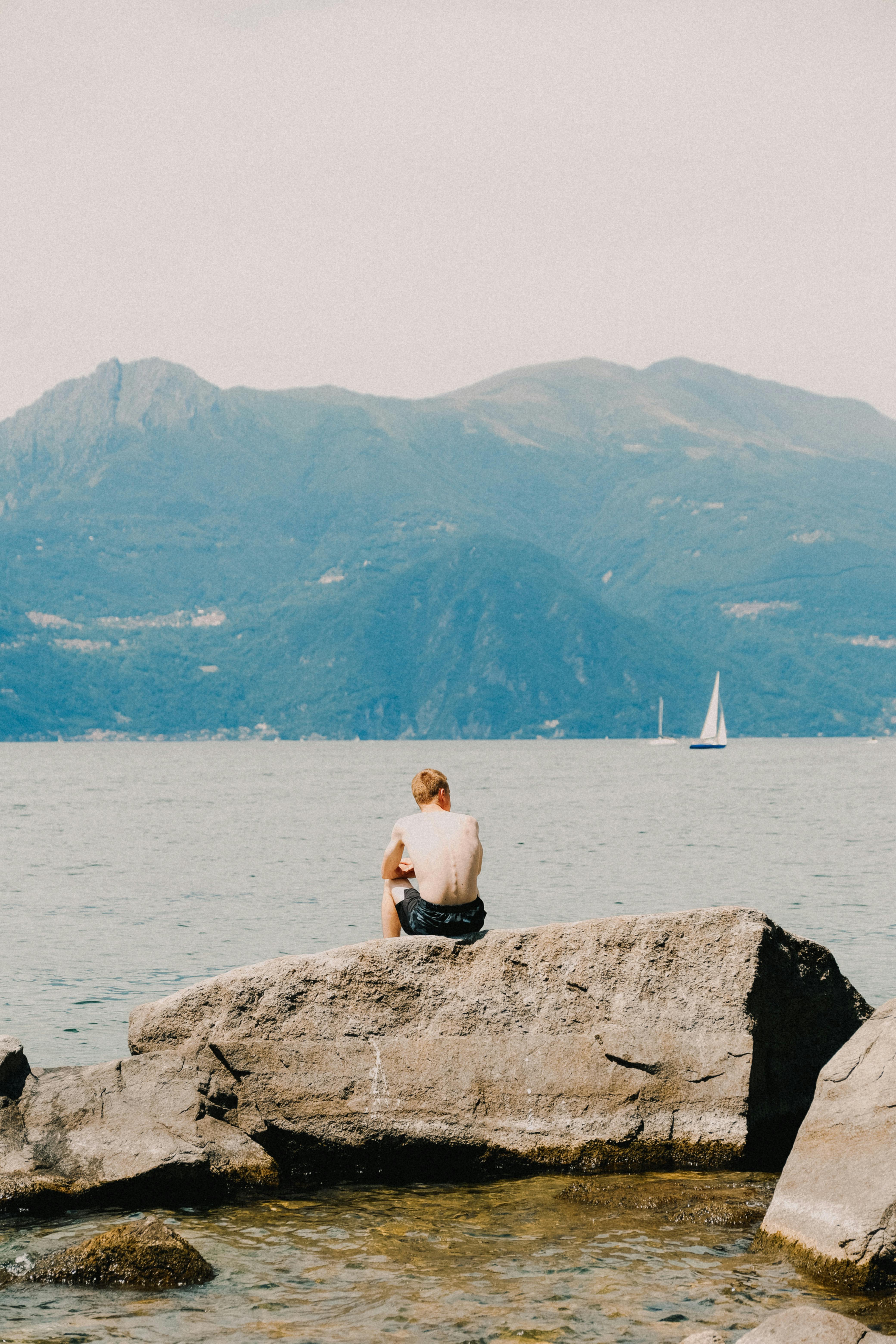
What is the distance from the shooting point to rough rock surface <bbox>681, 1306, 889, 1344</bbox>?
5430 mm

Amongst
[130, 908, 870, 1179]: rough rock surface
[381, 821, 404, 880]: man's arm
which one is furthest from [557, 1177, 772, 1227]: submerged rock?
[381, 821, 404, 880]: man's arm

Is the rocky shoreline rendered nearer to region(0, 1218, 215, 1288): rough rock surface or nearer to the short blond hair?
the short blond hair

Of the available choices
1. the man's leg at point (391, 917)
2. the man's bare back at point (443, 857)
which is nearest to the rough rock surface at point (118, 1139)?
the man's leg at point (391, 917)

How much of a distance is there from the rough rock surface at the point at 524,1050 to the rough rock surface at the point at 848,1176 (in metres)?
0.94

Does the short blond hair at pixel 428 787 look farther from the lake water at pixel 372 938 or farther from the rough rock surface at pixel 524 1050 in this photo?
the lake water at pixel 372 938

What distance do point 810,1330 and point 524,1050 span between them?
3.55 metres

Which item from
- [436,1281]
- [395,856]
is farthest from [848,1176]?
[395,856]

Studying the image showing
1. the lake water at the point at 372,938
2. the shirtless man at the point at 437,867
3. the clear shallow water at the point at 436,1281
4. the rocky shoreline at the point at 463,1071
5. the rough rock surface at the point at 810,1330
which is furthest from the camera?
the shirtless man at the point at 437,867

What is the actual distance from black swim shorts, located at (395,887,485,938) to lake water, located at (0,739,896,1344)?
1695 millimetres

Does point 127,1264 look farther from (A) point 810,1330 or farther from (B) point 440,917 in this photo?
(A) point 810,1330

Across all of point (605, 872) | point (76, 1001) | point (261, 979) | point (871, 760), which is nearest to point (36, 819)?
point (605, 872)

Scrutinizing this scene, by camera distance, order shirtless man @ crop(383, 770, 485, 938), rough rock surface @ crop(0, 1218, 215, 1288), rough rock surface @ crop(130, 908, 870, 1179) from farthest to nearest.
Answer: shirtless man @ crop(383, 770, 485, 938) → rough rock surface @ crop(130, 908, 870, 1179) → rough rock surface @ crop(0, 1218, 215, 1288)

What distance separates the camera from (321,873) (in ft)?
128

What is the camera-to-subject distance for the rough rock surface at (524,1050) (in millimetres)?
8797
